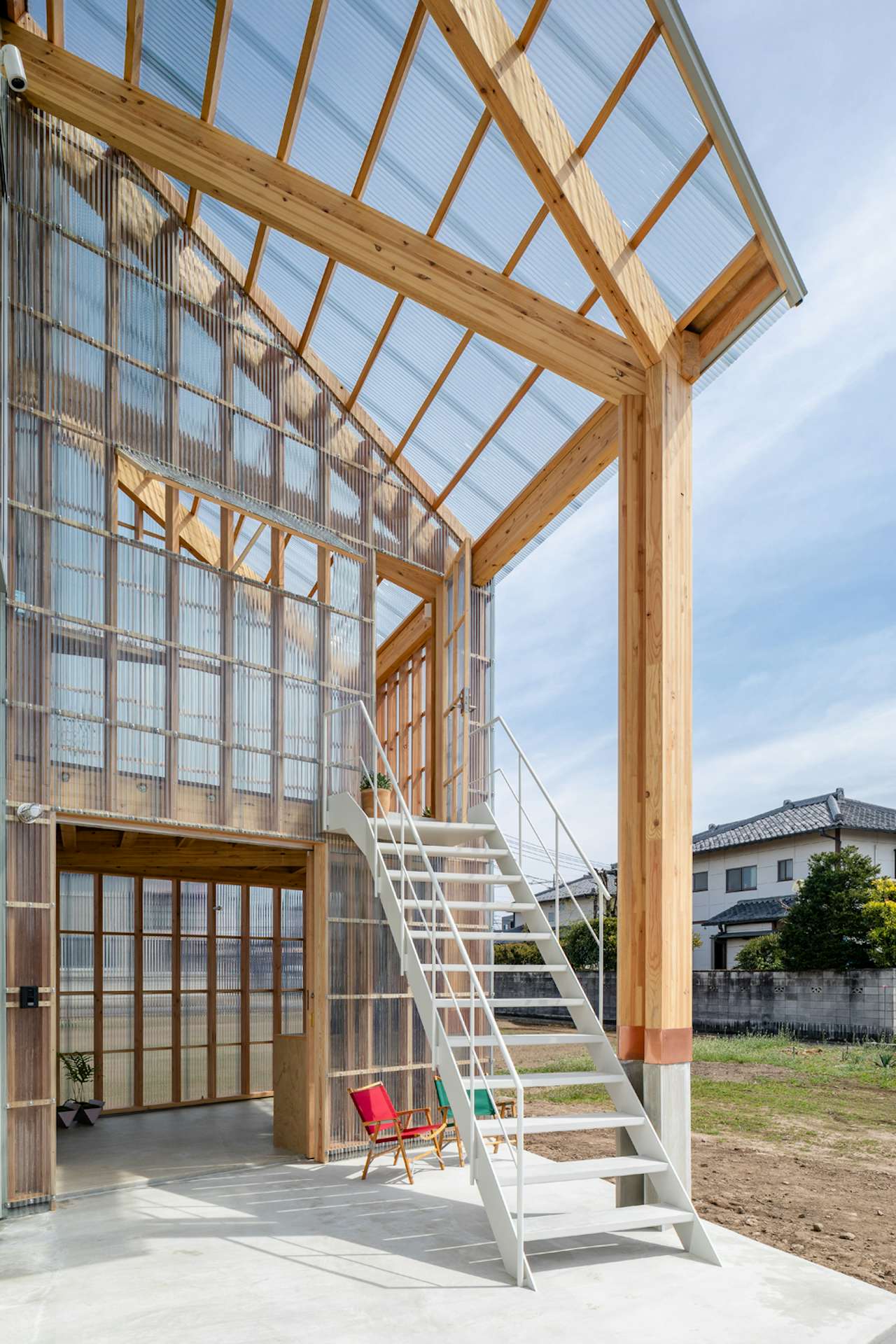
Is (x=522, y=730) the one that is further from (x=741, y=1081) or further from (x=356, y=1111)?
(x=356, y=1111)

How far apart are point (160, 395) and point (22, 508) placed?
1.65m

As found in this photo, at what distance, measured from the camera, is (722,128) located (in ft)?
20.6

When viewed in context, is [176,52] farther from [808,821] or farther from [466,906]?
[808,821]

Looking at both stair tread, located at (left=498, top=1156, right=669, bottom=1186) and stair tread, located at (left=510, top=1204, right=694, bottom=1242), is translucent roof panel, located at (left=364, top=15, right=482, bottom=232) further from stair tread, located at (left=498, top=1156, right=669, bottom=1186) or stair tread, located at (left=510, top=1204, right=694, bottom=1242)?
stair tread, located at (left=510, top=1204, right=694, bottom=1242)

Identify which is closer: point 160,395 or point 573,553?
point 160,395

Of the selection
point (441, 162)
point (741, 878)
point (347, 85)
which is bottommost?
point (741, 878)

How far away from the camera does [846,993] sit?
17266mm

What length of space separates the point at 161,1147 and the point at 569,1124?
14.4ft

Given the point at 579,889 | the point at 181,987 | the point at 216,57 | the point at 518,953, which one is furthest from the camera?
the point at 579,889

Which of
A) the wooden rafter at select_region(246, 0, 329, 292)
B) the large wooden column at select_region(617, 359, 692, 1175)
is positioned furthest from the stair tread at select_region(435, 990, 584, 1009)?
the wooden rafter at select_region(246, 0, 329, 292)

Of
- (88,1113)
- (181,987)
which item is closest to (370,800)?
(181,987)

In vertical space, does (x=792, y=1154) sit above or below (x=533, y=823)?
below

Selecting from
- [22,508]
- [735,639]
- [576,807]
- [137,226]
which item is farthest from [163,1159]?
[735,639]

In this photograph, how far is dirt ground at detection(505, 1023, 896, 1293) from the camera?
21.9 feet
